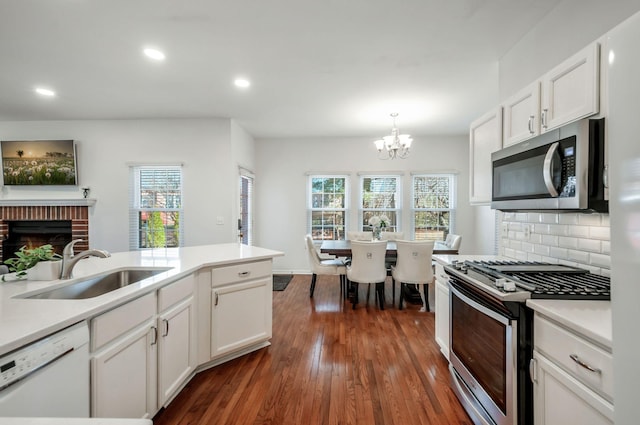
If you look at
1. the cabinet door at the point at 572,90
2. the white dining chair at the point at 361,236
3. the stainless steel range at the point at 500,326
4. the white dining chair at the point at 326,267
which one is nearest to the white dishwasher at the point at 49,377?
the stainless steel range at the point at 500,326

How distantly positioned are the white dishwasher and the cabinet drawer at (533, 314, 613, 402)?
185 cm

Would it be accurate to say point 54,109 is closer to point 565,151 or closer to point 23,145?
point 23,145

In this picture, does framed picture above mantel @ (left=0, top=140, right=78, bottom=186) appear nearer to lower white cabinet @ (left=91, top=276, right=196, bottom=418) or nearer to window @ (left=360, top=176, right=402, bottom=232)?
lower white cabinet @ (left=91, top=276, right=196, bottom=418)

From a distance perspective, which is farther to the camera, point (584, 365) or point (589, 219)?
point (589, 219)

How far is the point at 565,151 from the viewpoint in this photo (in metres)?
1.39

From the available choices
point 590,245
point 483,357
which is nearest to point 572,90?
point 590,245

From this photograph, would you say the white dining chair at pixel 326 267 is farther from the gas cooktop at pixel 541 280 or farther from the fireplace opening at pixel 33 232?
the fireplace opening at pixel 33 232

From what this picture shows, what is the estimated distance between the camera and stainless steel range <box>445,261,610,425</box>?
1267 mm

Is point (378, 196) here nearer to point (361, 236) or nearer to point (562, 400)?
point (361, 236)

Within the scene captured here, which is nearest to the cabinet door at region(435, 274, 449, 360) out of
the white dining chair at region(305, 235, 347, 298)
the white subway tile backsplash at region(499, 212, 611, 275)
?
the white subway tile backsplash at region(499, 212, 611, 275)

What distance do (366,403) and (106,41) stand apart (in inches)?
137

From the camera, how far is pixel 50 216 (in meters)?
4.46

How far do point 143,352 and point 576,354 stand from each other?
1.95 meters

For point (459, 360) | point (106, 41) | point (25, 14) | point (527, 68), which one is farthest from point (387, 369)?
point (25, 14)
